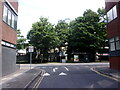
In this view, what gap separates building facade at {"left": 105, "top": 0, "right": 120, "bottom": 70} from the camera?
20031 mm

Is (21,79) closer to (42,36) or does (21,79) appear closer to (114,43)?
(114,43)

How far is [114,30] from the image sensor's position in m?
21.2

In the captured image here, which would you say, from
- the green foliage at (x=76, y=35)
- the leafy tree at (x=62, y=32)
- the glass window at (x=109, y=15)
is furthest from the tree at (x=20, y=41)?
the glass window at (x=109, y=15)

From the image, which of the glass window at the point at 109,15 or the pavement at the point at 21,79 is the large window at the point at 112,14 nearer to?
the glass window at the point at 109,15

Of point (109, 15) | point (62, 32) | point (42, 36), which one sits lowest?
point (109, 15)

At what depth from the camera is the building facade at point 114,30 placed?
20031 millimetres

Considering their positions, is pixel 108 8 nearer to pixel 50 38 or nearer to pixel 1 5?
pixel 1 5

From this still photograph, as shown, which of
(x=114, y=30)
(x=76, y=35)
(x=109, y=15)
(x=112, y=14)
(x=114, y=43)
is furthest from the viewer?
(x=76, y=35)

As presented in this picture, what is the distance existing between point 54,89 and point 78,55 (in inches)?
1604

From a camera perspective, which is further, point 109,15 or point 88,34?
point 88,34

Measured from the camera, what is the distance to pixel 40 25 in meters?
52.4

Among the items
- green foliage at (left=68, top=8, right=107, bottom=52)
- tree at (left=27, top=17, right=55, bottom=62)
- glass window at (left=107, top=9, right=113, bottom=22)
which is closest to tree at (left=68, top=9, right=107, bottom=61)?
green foliage at (left=68, top=8, right=107, bottom=52)

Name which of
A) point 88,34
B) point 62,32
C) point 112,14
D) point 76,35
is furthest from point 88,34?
point 112,14

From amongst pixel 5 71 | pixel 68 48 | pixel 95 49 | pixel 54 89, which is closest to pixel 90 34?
pixel 95 49
